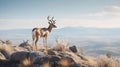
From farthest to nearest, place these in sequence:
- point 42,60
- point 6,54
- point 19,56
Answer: point 6,54
point 19,56
point 42,60

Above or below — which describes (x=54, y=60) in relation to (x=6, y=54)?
below

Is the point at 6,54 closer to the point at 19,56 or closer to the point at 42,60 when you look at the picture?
the point at 19,56

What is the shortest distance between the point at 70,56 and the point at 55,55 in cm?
133

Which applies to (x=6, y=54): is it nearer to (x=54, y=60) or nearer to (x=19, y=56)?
(x=19, y=56)

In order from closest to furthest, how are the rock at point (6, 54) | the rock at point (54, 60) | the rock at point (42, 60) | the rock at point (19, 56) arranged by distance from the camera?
the rock at point (54, 60) → the rock at point (42, 60) → the rock at point (19, 56) → the rock at point (6, 54)

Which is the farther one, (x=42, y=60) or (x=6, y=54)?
(x=6, y=54)

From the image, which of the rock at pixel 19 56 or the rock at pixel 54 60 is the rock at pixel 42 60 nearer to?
the rock at pixel 54 60

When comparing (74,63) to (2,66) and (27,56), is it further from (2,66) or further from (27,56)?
(2,66)

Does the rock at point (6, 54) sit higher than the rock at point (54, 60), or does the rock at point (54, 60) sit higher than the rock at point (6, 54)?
the rock at point (6, 54)

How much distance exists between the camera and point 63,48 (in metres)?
31.5

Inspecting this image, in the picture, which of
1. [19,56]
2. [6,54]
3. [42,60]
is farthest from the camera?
[6,54]

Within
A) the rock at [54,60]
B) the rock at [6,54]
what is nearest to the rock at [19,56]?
the rock at [6,54]

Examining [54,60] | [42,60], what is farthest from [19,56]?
[54,60]

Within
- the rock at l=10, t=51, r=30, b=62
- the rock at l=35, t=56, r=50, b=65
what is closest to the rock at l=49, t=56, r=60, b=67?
the rock at l=35, t=56, r=50, b=65
